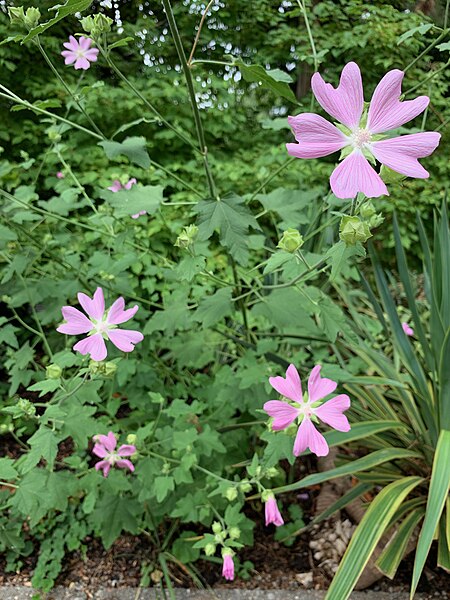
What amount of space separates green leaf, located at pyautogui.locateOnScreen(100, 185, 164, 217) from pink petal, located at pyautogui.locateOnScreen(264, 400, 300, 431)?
529 millimetres

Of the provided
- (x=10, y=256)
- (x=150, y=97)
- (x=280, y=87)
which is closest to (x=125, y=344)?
(x=280, y=87)

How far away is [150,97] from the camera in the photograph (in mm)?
2895

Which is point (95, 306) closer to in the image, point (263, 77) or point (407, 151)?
point (263, 77)

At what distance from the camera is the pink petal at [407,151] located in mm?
681

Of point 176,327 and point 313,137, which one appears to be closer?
point 313,137

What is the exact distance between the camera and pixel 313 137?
0.70m

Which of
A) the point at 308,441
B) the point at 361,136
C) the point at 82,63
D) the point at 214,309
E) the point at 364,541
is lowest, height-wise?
the point at 364,541

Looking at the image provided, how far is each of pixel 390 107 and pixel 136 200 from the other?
0.72 m

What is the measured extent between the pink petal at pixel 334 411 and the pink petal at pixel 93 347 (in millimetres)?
424

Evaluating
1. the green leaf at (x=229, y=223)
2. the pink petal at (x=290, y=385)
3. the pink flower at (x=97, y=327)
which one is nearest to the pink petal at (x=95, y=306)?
the pink flower at (x=97, y=327)

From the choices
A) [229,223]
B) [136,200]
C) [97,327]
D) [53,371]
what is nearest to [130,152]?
[136,200]

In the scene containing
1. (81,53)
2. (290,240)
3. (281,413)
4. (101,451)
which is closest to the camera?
(290,240)

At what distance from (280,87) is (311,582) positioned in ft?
4.34

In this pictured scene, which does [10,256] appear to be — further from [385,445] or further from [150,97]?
[150,97]
